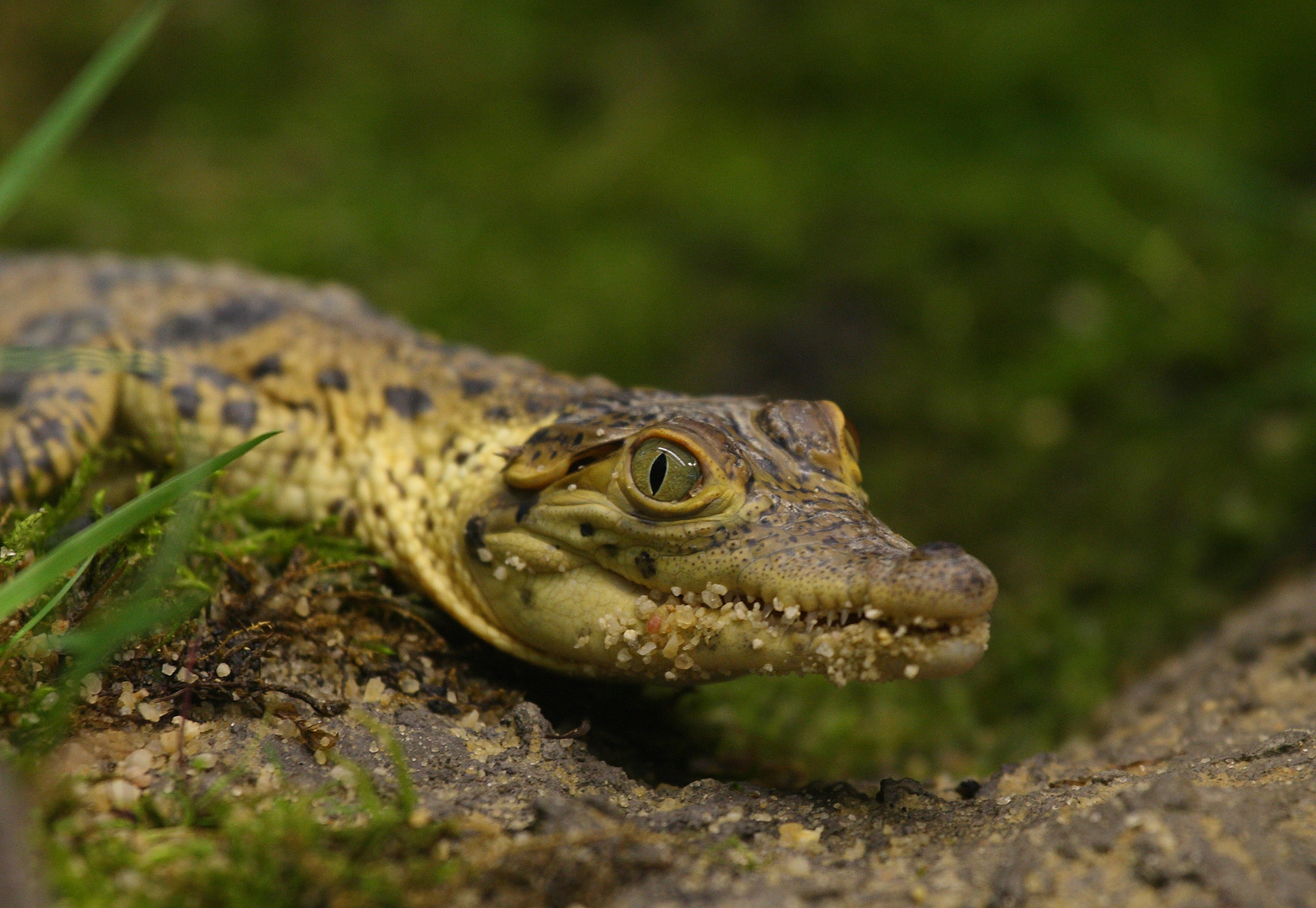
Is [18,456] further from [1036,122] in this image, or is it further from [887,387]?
[1036,122]

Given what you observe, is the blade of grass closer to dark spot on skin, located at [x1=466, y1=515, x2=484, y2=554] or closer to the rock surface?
the rock surface

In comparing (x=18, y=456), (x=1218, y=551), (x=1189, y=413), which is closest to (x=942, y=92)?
(x=1189, y=413)

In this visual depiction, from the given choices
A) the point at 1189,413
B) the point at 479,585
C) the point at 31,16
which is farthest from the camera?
the point at 31,16

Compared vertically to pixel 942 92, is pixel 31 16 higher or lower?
lower

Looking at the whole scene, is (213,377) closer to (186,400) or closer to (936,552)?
(186,400)

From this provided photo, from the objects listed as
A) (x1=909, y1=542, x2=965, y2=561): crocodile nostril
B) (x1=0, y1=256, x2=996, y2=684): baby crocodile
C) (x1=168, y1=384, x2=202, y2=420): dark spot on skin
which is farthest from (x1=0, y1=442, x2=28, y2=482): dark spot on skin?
(x1=909, y1=542, x2=965, y2=561): crocodile nostril

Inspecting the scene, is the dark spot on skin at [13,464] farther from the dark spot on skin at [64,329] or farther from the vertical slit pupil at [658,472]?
the vertical slit pupil at [658,472]

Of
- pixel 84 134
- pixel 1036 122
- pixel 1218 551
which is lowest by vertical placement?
pixel 1218 551
